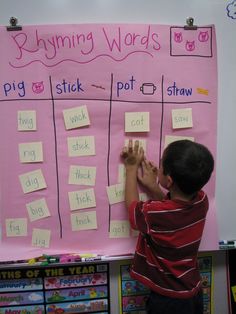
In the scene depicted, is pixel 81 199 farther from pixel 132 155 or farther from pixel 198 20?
pixel 198 20

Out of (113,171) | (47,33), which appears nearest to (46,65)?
(47,33)

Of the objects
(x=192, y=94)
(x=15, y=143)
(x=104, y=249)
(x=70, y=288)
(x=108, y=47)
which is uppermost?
(x=108, y=47)

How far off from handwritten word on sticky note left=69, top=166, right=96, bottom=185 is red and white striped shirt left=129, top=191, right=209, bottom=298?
170 mm

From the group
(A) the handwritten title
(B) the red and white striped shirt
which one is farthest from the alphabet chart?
(B) the red and white striped shirt

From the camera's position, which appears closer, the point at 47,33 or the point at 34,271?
the point at 47,33

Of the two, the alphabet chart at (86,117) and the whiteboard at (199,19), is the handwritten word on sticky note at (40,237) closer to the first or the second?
the alphabet chart at (86,117)

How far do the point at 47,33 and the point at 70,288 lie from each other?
841 millimetres

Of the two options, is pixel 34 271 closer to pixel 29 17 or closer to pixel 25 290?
pixel 25 290

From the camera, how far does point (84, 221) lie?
1.09m

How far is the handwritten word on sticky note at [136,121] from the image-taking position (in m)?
1.08

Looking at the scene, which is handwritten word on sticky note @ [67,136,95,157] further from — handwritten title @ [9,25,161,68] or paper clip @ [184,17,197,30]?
paper clip @ [184,17,197,30]

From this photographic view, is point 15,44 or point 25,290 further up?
point 15,44

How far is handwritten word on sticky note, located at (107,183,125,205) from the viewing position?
1.09m

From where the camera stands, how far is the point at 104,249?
111cm
